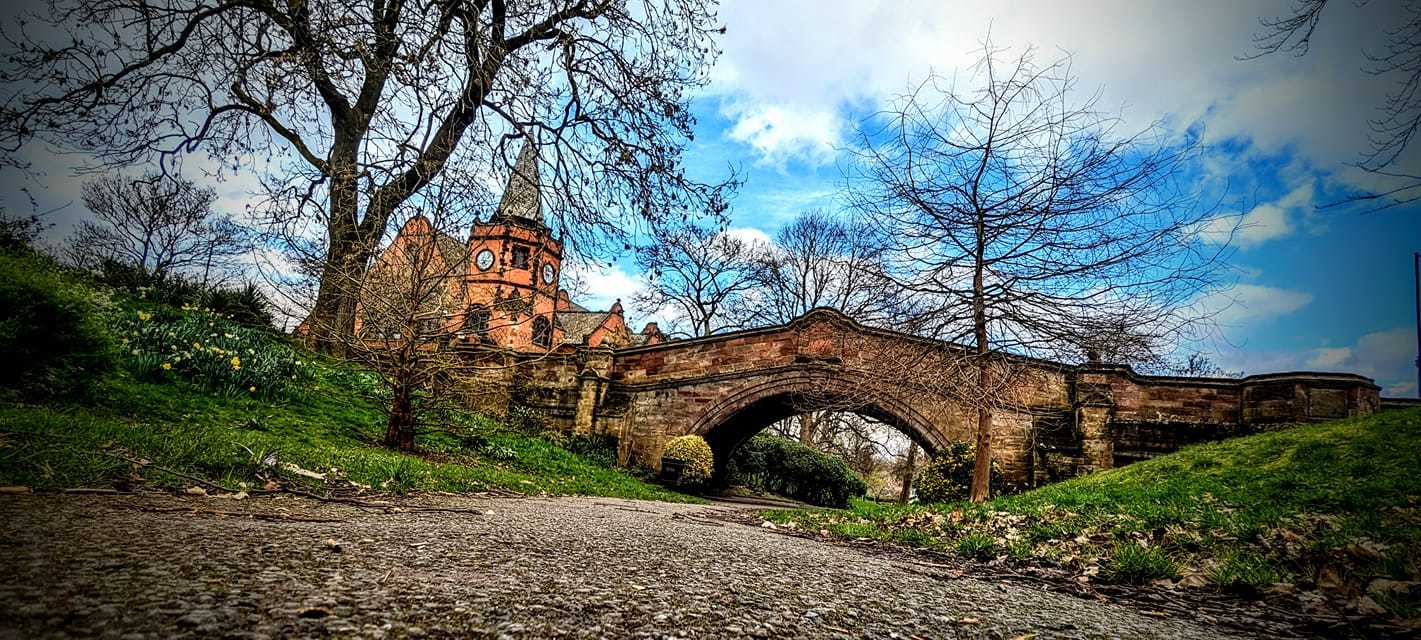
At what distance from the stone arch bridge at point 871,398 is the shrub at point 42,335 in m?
5.75

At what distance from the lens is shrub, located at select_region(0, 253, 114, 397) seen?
16.4 ft

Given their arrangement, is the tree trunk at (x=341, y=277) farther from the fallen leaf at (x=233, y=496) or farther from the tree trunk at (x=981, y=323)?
the tree trunk at (x=981, y=323)

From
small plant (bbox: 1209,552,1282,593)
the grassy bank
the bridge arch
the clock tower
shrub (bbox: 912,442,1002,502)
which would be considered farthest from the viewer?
the bridge arch

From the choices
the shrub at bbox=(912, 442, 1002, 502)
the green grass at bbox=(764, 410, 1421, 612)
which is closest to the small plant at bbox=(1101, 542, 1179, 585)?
the green grass at bbox=(764, 410, 1421, 612)

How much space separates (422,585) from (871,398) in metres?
9.14

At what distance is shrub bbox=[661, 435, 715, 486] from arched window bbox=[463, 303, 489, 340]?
6.47 metres

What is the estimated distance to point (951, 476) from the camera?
11.0 meters

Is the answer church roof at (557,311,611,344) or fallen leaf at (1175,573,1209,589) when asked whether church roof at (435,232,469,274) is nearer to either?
fallen leaf at (1175,573,1209,589)

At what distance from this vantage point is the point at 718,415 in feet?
51.5

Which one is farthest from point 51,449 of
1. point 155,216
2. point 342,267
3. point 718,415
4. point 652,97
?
point 155,216

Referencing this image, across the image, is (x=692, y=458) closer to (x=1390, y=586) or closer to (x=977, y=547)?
→ (x=977, y=547)

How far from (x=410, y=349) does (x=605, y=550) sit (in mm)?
6523

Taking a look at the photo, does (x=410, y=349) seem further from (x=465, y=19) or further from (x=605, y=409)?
(x=605, y=409)

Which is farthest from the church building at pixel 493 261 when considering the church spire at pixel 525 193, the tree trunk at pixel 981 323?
the tree trunk at pixel 981 323
